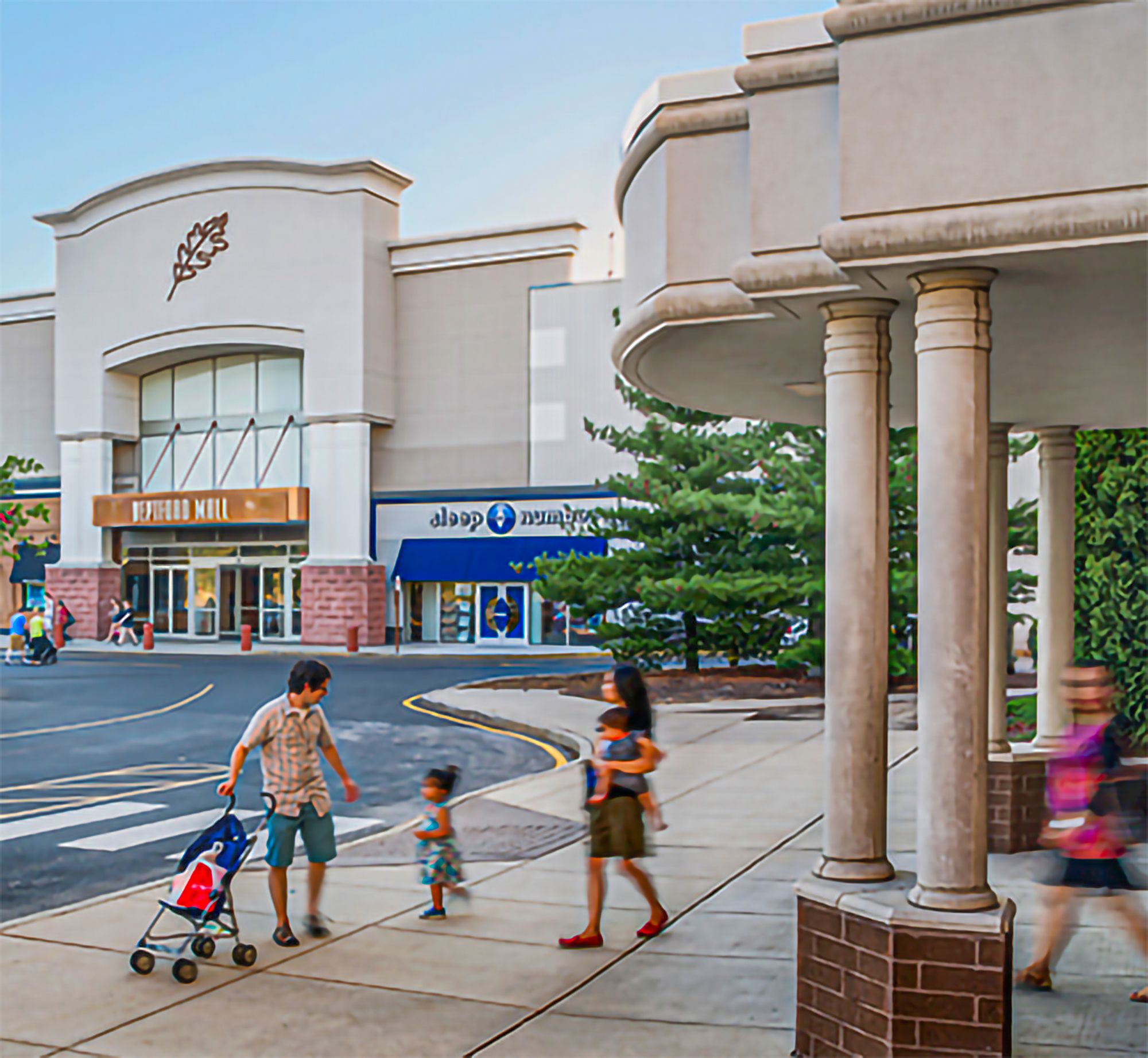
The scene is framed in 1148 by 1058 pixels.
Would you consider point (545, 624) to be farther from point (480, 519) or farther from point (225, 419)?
point (225, 419)

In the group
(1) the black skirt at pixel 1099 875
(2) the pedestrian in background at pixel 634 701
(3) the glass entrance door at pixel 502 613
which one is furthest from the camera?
(3) the glass entrance door at pixel 502 613

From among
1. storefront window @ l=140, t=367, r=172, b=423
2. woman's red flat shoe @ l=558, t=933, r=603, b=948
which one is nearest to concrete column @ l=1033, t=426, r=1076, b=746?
woman's red flat shoe @ l=558, t=933, r=603, b=948

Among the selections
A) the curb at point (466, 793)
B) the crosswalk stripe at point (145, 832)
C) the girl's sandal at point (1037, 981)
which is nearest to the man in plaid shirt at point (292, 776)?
the curb at point (466, 793)

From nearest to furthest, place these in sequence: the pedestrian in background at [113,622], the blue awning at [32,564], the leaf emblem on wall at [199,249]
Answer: the pedestrian in background at [113,622] < the leaf emblem on wall at [199,249] < the blue awning at [32,564]

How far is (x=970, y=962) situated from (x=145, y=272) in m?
43.5

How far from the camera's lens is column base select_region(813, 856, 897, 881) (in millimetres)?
5914

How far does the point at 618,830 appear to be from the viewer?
24.4ft

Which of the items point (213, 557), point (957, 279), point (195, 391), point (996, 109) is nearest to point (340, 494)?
point (213, 557)

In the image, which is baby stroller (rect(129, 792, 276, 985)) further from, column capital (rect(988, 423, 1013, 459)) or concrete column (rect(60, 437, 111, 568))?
concrete column (rect(60, 437, 111, 568))

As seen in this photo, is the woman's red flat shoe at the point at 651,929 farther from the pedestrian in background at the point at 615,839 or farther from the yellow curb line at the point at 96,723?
the yellow curb line at the point at 96,723

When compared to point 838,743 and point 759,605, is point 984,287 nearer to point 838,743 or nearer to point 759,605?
point 838,743

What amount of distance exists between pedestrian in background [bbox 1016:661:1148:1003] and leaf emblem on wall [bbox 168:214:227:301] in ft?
131

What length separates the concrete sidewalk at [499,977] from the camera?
598 cm

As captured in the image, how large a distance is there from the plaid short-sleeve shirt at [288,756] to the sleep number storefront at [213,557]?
34410mm
